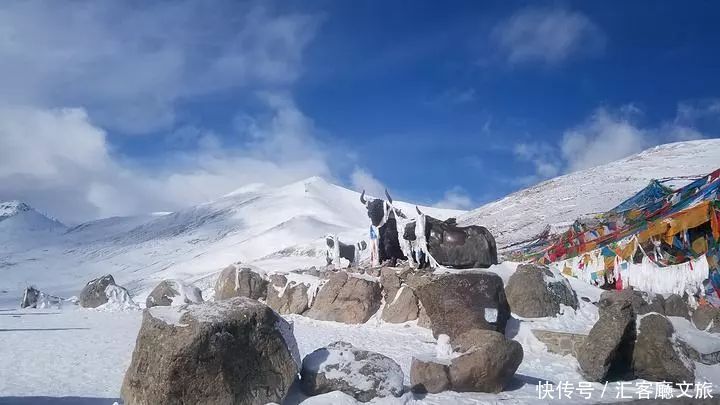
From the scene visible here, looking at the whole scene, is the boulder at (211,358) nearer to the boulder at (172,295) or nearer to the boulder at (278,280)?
the boulder at (278,280)

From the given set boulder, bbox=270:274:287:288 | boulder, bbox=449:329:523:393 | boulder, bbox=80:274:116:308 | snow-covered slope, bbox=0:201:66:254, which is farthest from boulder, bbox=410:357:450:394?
snow-covered slope, bbox=0:201:66:254

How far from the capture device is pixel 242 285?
62.8 feet

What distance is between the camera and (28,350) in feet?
34.8

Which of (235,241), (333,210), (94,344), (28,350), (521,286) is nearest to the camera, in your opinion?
(28,350)

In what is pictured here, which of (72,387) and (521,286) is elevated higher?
(521,286)

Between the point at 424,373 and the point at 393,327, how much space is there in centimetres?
632

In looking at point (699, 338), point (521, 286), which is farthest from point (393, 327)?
point (699, 338)

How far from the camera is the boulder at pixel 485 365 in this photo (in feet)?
27.5

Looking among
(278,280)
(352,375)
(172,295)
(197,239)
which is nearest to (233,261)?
(197,239)

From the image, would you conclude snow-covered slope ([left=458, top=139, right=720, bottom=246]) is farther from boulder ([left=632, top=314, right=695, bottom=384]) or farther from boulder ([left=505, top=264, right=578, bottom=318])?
boulder ([left=632, top=314, right=695, bottom=384])

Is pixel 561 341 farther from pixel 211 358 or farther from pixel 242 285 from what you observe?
pixel 242 285

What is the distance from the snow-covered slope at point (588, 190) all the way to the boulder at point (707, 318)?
60.9 ft

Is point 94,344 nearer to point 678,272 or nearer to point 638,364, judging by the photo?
point 638,364

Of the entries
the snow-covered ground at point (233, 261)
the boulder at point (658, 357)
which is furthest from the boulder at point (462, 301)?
the boulder at point (658, 357)
